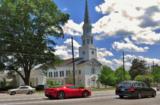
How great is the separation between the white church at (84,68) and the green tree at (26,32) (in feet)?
118

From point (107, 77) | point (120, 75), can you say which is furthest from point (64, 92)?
point (120, 75)

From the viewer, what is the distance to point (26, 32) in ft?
246

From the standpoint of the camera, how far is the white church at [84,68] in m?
115

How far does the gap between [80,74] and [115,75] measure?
1207 cm

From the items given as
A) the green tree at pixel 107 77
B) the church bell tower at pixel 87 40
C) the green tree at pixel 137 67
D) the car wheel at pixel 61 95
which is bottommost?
the car wheel at pixel 61 95

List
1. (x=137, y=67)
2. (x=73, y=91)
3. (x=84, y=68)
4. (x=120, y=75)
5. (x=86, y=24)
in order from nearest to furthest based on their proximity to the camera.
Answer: (x=73, y=91) < (x=120, y=75) < (x=84, y=68) < (x=86, y=24) < (x=137, y=67)

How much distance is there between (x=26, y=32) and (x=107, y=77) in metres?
34.4

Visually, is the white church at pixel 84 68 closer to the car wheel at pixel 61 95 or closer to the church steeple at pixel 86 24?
the church steeple at pixel 86 24

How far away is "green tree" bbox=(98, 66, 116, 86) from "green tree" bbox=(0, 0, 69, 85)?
90.7 ft

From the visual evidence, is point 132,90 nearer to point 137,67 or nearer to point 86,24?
point 86,24

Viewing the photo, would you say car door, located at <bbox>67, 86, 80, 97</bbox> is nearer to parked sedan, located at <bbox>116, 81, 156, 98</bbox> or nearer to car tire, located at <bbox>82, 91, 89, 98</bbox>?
car tire, located at <bbox>82, 91, 89, 98</bbox>

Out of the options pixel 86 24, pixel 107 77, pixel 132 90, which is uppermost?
pixel 86 24

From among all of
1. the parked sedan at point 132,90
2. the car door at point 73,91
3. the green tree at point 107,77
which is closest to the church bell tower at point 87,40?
the green tree at point 107,77

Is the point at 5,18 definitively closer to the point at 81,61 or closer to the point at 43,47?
the point at 43,47
